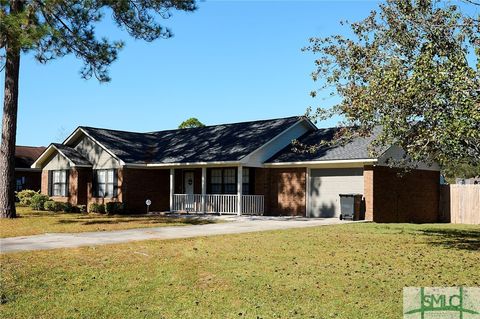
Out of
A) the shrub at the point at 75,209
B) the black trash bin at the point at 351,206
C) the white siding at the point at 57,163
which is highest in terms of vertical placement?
the white siding at the point at 57,163

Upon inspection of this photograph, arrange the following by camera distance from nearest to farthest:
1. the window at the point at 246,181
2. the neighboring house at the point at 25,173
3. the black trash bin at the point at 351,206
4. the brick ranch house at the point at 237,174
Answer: the black trash bin at the point at 351,206 < the brick ranch house at the point at 237,174 < the window at the point at 246,181 < the neighboring house at the point at 25,173

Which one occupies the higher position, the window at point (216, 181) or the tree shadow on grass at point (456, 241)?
the window at point (216, 181)

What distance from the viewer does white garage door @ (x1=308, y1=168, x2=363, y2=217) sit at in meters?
24.5

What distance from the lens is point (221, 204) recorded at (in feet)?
89.4

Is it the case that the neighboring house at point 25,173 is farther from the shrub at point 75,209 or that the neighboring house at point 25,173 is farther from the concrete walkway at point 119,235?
the concrete walkway at point 119,235

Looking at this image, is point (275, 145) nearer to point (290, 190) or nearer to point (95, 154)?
point (290, 190)

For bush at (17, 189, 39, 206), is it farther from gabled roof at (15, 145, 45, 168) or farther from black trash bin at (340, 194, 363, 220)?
black trash bin at (340, 194, 363, 220)

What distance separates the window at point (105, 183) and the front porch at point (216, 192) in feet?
11.7

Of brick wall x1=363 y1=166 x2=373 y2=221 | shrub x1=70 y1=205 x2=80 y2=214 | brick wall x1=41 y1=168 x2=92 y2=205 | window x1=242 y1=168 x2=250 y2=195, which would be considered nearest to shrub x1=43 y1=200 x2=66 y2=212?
shrub x1=70 y1=205 x2=80 y2=214

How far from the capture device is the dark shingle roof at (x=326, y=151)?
24156 mm

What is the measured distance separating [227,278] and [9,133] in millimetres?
18335

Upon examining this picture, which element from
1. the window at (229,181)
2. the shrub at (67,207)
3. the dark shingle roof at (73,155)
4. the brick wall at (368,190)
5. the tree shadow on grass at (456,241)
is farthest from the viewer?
the dark shingle roof at (73,155)

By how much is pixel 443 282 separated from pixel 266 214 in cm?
1852

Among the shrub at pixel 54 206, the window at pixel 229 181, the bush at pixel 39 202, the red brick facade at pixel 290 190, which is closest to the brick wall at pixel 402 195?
the red brick facade at pixel 290 190
